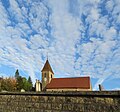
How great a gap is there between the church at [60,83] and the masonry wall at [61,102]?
54256 millimetres

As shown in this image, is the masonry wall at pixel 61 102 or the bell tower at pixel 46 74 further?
the bell tower at pixel 46 74

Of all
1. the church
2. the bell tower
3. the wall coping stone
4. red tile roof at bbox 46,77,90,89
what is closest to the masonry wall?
the wall coping stone

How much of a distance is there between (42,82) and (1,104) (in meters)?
60.8

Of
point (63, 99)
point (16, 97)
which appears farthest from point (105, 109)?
point (16, 97)

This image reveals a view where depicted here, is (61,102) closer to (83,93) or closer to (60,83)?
(83,93)

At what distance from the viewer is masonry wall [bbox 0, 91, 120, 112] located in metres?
4.38

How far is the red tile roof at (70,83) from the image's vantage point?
61000mm

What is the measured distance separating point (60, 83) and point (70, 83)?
12.0 ft

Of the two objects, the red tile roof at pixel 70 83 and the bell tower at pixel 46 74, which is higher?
the bell tower at pixel 46 74

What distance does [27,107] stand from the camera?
558 cm

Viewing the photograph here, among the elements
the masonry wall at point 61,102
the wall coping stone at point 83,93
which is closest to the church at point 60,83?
the masonry wall at point 61,102

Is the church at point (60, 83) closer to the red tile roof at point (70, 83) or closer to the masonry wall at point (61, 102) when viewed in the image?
the red tile roof at point (70, 83)

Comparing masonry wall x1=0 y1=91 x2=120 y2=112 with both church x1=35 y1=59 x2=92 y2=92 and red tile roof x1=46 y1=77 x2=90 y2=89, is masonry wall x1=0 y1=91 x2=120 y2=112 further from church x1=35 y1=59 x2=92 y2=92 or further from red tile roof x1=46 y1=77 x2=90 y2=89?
red tile roof x1=46 y1=77 x2=90 y2=89

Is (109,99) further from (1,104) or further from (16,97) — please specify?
(1,104)
